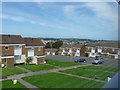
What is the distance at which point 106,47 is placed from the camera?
1367 inches

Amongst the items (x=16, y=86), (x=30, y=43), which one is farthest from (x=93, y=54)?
(x=16, y=86)

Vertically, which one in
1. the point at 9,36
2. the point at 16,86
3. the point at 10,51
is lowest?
the point at 16,86

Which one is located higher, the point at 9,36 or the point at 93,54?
the point at 9,36

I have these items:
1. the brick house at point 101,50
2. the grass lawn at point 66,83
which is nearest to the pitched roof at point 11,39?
the grass lawn at point 66,83

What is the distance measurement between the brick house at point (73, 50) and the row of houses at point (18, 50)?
1560 cm

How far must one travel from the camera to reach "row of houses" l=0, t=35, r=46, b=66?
20.2m

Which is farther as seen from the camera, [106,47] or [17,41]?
[106,47]

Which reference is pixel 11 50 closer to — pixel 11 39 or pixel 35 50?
pixel 11 39

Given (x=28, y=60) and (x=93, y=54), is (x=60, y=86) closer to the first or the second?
(x=28, y=60)

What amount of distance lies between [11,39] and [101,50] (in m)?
18.9

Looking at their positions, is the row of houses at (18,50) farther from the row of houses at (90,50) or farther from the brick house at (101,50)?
the brick house at (101,50)

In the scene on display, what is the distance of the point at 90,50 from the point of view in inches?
1475

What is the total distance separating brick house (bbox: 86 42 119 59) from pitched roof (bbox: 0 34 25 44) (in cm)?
1604

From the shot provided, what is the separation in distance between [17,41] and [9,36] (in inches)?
39.4
